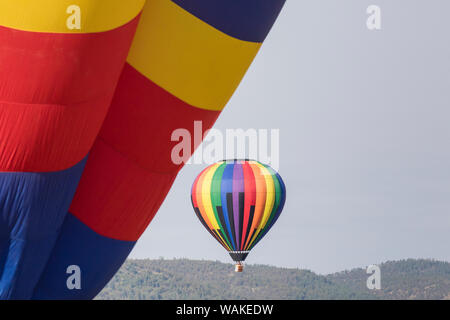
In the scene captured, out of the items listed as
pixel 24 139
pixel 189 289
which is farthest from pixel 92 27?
pixel 189 289

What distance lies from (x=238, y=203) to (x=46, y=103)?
21.8m

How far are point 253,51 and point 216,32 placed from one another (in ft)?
2.08

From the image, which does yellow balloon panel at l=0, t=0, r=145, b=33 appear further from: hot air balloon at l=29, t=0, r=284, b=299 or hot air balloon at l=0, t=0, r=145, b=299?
hot air balloon at l=29, t=0, r=284, b=299

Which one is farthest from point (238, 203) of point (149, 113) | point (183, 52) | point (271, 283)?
point (271, 283)

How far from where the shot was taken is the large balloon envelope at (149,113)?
9703 millimetres

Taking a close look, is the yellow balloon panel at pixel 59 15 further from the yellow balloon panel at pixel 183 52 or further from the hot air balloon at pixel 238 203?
the hot air balloon at pixel 238 203

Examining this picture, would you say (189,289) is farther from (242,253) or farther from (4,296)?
(4,296)

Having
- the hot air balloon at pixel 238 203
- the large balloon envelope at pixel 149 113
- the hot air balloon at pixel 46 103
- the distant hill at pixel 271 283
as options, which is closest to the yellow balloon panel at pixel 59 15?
the hot air balloon at pixel 46 103

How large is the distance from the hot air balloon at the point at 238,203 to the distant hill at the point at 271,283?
78784 mm

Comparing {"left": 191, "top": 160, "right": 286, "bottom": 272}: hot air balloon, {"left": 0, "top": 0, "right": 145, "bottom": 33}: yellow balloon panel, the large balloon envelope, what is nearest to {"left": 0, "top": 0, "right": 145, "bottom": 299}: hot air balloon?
{"left": 0, "top": 0, "right": 145, "bottom": 33}: yellow balloon panel

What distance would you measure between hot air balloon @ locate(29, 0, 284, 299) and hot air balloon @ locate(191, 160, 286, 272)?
66.0 feet

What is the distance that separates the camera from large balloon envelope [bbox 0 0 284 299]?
9.70 meters

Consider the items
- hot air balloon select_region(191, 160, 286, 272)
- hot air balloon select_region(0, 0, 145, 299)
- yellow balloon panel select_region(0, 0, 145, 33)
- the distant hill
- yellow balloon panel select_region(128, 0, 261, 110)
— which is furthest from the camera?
the distant hill

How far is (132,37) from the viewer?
934 centimetres
